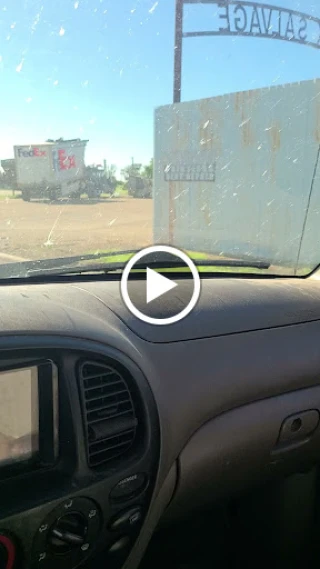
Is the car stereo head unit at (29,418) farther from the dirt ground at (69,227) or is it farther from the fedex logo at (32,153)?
the fedex logo at (32,153)

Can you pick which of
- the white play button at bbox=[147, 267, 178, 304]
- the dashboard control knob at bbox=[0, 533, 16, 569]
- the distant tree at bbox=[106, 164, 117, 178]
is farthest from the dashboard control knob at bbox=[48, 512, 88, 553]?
the distant tree at bbox=[106, 164, 117, 178]

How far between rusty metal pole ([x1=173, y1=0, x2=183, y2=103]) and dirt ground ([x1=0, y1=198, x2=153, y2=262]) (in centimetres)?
54

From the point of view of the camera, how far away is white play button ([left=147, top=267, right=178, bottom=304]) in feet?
8.90

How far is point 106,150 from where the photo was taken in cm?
273

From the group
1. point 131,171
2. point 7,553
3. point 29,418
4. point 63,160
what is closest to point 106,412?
point 29,418

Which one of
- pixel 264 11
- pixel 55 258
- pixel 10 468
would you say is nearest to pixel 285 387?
pixel 55 258

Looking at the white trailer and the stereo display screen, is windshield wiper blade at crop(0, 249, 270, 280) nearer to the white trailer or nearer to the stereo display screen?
the white trailer

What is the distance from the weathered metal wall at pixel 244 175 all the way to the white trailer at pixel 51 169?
1.52ft

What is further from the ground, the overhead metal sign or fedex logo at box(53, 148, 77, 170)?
the overhead metal sign

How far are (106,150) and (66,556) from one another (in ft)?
5.26

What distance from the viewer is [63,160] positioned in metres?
2.64

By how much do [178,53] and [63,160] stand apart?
0.77 metres

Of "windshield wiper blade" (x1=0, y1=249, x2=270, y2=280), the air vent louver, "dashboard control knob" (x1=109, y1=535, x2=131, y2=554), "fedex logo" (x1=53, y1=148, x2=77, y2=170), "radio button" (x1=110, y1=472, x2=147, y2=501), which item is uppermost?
"fedex logo" (x1=53, y1=148, x2=77, y2=170)

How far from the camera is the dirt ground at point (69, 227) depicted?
268 centimetres
